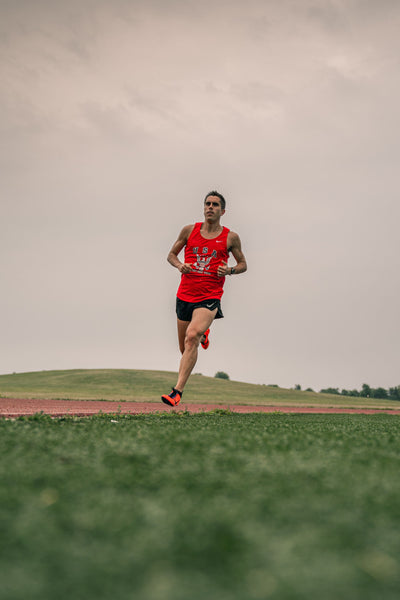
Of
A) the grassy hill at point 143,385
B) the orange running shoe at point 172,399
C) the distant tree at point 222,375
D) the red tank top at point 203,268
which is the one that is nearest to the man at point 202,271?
the red tank top at point 203,268

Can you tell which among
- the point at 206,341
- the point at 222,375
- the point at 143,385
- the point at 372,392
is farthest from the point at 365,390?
the point at 206,341

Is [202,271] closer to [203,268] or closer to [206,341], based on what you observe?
[203,268]

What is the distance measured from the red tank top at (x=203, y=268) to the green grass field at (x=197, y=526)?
4.06 meters

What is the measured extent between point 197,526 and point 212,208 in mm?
5393

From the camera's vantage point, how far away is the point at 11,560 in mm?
859

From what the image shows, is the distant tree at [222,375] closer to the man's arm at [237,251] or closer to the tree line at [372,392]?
the tree line at [372,392]

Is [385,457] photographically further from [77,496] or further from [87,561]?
[87,561]

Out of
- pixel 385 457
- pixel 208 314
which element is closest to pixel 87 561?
pixel 385 457

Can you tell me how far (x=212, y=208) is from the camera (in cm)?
617

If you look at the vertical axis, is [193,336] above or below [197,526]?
above

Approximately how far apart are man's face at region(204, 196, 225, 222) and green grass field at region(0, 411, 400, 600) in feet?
14.9

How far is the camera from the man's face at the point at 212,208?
6.15m

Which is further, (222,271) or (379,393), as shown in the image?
(379,393)

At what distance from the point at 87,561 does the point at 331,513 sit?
1.97 feet
